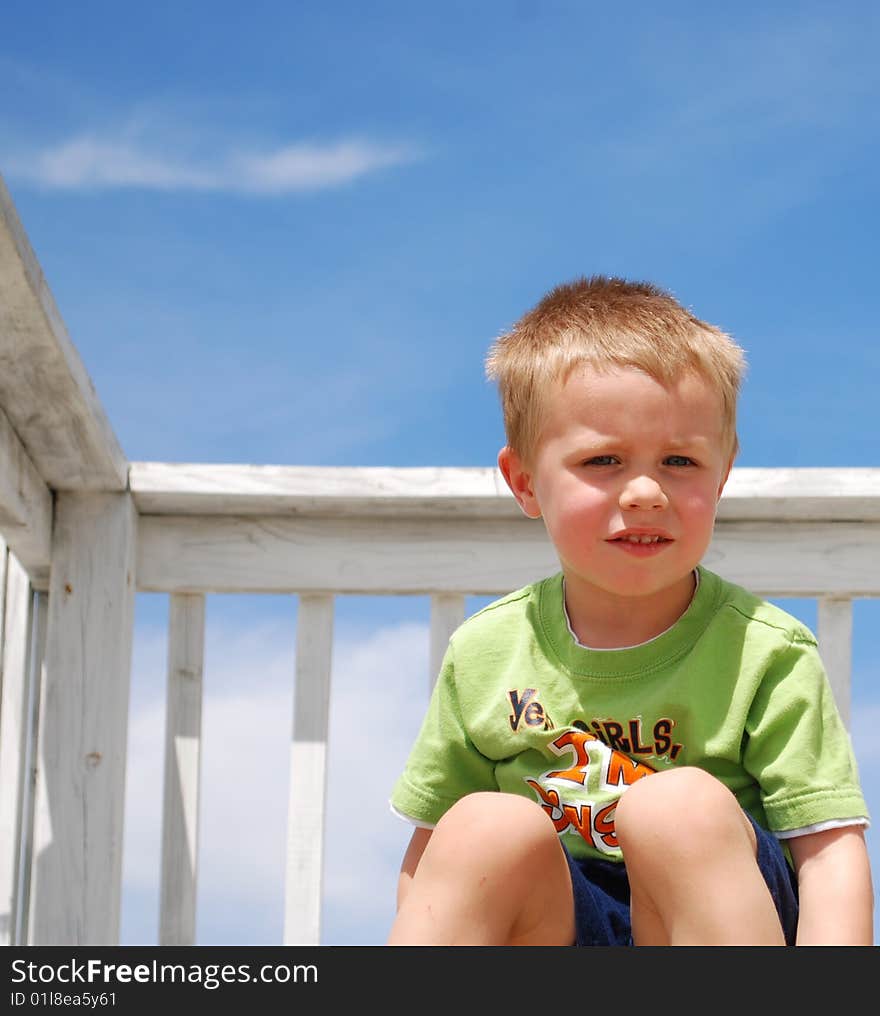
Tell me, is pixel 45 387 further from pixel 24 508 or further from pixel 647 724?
pixel 647 724

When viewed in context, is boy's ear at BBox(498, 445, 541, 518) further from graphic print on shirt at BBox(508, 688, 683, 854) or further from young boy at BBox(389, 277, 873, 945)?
graphic print on shirt at BBox(508, 688, 683, 854)

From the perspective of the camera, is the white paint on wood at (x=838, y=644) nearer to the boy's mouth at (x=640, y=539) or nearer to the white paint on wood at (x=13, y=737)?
the boy's mouth at (x=640, y=539)

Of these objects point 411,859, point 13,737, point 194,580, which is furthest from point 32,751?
point 411,859

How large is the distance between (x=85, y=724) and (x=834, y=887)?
47.1 inches

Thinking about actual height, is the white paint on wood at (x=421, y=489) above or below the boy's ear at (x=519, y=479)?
above

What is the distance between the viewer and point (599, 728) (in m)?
1.39

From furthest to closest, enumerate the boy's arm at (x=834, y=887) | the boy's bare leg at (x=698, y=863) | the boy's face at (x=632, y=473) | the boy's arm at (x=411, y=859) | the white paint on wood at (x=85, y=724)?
the white paint on wood at (x=85, y=724) → the boy's arm at (x=411, y=859) → the boy's face at (x=632, y=473) → the boy's arm at (x=834, y=887) → the boy's bare leg at (x=698, y=863)

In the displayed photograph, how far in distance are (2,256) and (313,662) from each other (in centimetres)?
89

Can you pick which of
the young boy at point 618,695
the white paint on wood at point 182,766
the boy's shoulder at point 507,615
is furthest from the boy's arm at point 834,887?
the white paint on wood at point 182,766

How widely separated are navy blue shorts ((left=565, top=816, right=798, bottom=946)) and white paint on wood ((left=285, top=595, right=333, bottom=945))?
82cm

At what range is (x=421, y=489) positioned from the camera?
6.81 feet

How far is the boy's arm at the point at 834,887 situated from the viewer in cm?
123

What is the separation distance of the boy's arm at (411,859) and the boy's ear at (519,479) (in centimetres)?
35
